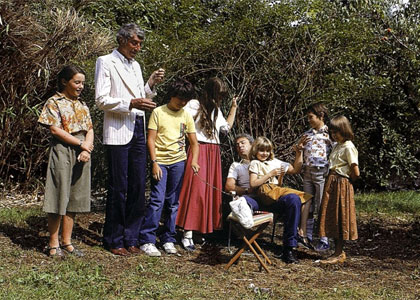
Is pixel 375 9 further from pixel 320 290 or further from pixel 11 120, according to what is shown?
pixel 11 120

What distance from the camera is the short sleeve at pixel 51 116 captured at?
5.21m

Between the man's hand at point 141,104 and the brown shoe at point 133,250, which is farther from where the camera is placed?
the brown shoe at point 133,250

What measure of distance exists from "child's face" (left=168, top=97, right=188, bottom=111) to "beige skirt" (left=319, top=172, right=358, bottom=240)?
1.55m

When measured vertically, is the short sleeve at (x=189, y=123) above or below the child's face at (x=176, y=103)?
below

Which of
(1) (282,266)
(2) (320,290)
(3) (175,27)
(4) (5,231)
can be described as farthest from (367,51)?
(4) (5,231)

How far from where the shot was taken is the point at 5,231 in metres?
6.12

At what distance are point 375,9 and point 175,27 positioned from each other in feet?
8.45

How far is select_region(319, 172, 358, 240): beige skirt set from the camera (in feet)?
18.5

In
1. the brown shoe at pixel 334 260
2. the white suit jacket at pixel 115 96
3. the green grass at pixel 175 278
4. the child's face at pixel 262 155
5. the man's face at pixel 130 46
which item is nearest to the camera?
the green grass at pixel 175 278

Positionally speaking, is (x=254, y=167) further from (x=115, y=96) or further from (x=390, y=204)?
(x=390, y=204)

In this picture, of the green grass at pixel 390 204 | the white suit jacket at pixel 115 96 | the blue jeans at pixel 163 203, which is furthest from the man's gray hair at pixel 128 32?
the green grass at pixel 390 204

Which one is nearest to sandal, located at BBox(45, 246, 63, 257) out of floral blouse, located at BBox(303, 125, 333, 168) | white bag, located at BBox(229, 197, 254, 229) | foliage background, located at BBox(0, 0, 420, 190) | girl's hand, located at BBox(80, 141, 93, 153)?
girl's hand, located at BBox(80, 141, 93, 153)

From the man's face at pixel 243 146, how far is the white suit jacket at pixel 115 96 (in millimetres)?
1185

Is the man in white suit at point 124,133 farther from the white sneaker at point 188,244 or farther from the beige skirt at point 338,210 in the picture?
the beige skirt at point 338,210
